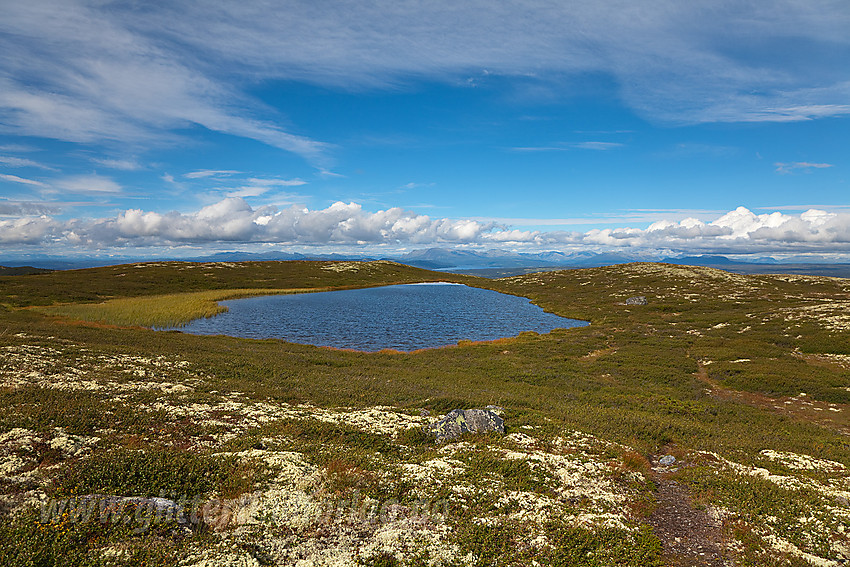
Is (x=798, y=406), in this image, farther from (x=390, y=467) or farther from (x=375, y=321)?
(x=375, y=321)

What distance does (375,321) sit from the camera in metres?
74.3

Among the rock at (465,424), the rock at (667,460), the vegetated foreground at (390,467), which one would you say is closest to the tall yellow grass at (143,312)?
the vegetated foreground at (390,467)

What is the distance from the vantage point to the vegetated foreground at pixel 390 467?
966 cm

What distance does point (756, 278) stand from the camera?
13300 centimetres

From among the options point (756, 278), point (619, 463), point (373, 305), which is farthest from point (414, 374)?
point (756, 278)

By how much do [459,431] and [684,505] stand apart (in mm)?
8419

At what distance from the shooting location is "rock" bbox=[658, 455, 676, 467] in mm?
15883

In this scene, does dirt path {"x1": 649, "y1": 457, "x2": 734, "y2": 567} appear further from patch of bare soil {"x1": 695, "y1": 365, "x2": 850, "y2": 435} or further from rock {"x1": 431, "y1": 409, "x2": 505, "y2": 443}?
patch of bare soil {"x1": 695, "y1": 365, "x2": 850, "y2": 435}

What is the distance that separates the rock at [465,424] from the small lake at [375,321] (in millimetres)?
35824

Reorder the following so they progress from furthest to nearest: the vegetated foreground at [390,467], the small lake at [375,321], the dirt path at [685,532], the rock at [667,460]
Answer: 1. the small lake at [375,321]
2. the rock at [667,460]
3. the dirt path at [685,532]
4. the vegetated foreground at [390,467]

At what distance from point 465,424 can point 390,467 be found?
17.0 ft

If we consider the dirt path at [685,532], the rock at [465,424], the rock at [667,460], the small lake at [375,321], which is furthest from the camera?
the small lake at [375,321]

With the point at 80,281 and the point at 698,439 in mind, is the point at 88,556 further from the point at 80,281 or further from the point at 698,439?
the point at 80,281

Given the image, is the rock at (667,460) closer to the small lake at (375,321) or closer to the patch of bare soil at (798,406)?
the patch of bare soil at (798,406)
